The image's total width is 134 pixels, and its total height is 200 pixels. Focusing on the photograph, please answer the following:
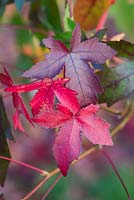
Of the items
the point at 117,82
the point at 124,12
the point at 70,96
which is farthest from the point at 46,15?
the point at 70,96

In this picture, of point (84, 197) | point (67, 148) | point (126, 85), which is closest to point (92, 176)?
point (84, 197)

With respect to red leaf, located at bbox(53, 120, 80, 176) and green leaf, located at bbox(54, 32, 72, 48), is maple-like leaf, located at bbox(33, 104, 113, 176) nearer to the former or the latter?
red leaf, located at bbox(53, 120, 80, 176)

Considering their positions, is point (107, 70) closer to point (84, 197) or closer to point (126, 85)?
point (126, 85)

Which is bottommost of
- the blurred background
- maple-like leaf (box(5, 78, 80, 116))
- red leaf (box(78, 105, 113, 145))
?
the blurred background

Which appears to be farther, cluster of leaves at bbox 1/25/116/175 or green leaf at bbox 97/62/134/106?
green leaf at bbox 97/62/134/106

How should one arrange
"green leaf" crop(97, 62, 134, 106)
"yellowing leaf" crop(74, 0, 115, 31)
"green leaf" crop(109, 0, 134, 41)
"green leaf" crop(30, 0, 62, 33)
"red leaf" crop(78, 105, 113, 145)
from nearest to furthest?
"red leaf" crop(78, 105, 113, 145) < "green leaf" crop(97, 62, 134, 106) < "yellowing leaf" crop(74, 0, 115, 31) < "green leaf" crop(30, 0, 62, 33) < "green leaf" crop(109, 0, 134, 41)

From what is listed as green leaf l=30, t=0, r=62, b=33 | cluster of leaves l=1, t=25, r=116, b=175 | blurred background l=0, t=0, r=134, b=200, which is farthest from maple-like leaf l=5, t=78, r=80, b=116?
blurred background l=0, t=0, r=134, b=200
